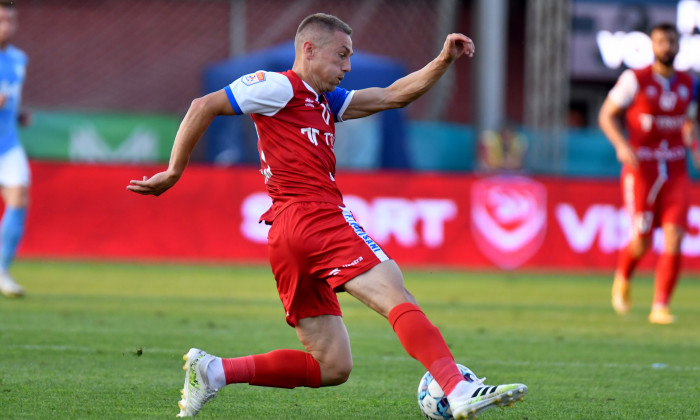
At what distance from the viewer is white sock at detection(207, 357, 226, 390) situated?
4749mm

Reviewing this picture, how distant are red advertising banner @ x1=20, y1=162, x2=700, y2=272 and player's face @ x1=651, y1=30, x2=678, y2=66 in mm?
5635

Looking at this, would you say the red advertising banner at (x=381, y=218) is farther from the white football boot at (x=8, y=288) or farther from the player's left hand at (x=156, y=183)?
the player's left hand at (x=156, y=183)

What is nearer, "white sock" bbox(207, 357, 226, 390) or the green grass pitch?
"white sock" bbox(207, 357, 226, 390)

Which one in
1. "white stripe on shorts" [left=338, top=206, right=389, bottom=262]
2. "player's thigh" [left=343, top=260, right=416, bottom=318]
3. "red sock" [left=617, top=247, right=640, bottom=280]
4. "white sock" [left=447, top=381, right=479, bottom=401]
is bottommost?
"white sock" [left=447, top=381, right=479, bottom=401]

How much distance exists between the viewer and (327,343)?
16.0 ft

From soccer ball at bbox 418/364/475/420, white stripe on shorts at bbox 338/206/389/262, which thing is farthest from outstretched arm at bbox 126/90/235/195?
soccer ball at bbox 418/364/475/420

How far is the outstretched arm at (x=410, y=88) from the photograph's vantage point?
4949 mm

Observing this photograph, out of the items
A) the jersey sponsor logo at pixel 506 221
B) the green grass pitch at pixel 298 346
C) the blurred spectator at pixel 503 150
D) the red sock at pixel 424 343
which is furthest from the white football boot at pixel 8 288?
the blurred spectator at pixel 503 150

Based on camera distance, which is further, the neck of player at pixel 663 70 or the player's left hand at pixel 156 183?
the neck of player at pixel 663 70

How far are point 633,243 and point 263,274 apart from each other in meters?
5.48

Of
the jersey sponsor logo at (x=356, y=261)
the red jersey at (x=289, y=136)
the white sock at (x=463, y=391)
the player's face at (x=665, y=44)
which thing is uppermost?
the player's face at (x=665, y=44)

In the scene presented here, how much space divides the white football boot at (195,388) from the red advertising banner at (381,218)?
997 centimetres

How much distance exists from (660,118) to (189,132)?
6.05m

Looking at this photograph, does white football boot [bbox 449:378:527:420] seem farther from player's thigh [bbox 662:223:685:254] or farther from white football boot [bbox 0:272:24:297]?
white football boot [bbox 0:272:24:297]
